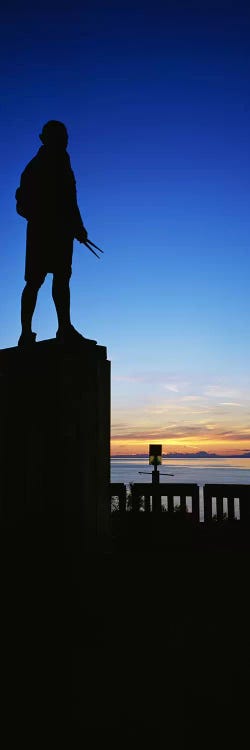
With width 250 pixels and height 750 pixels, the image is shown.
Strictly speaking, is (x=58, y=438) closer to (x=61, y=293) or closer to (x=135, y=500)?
(x=61, y=293)

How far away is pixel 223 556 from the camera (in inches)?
329

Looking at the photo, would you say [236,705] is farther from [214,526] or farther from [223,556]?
[214,526]

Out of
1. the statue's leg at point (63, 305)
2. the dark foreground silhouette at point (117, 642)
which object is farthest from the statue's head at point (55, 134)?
the dark foreground silhouette at point (117, 642)

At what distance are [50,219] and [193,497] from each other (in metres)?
5.53

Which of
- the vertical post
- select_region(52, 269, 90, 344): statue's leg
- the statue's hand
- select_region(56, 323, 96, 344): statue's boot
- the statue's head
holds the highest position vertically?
the statue's head

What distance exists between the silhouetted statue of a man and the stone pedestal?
463mm

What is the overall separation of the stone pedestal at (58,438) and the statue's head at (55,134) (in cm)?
218

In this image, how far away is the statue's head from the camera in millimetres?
6289

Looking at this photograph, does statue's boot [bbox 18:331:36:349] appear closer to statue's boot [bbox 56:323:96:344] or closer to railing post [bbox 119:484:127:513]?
statue's boot [bbox 56:323:96:344]

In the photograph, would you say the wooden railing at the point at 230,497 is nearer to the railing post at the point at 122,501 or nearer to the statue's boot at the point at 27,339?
the railing post at the point at 122,501

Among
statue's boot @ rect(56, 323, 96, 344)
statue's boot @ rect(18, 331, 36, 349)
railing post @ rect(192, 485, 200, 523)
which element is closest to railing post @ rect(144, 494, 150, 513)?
railing post @ rect(192, 485, 200, 523)

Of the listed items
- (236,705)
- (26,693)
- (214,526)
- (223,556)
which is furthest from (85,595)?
(214,526)

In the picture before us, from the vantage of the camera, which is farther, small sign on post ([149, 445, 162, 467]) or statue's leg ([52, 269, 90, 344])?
small sign on post ([149, 445, 162, 467])

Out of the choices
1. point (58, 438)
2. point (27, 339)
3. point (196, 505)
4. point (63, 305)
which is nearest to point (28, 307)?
point (27, 339)
